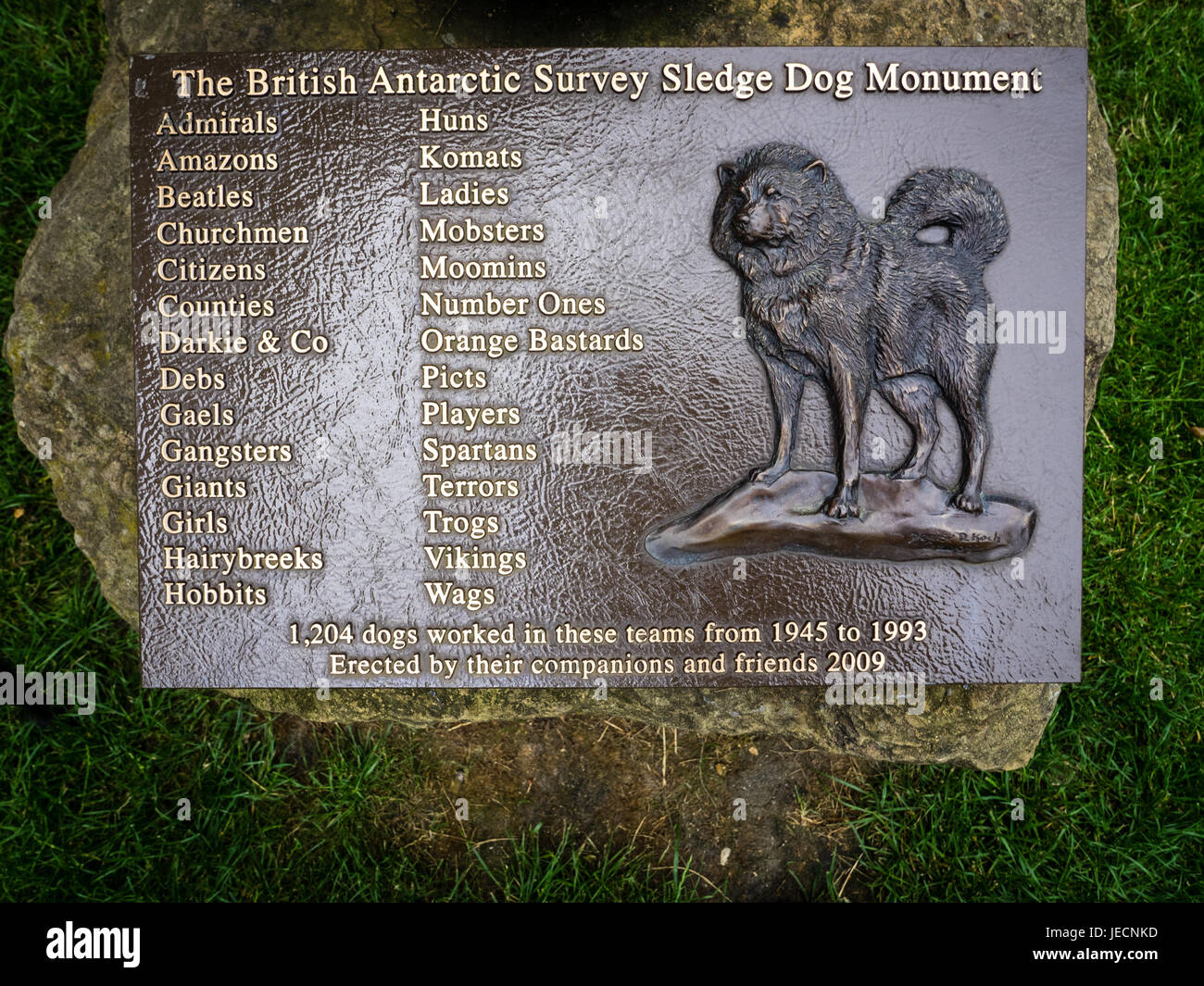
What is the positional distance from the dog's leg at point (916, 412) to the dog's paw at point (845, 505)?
0.17 metres

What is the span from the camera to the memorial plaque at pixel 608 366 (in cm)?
304

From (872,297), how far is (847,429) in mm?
495

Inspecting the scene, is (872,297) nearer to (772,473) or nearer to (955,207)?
(955,207)

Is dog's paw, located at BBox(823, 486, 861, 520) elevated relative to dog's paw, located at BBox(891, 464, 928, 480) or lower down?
lower down

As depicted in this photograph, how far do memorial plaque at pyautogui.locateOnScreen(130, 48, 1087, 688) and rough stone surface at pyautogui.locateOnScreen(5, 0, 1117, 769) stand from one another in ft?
0.65

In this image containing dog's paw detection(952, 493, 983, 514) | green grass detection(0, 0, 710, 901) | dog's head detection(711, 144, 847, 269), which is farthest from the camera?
green grass detection(0, 0, 710, 901)

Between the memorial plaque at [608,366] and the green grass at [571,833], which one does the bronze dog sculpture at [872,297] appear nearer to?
the memorial plaque at [608,366]

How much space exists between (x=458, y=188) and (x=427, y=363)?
0.65 m

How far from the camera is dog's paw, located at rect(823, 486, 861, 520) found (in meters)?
3.05

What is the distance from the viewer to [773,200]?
297 centimetres

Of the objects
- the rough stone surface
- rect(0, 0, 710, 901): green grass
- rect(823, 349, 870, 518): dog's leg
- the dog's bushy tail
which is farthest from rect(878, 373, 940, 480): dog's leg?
rect(0, 0, 710, 901): green grass

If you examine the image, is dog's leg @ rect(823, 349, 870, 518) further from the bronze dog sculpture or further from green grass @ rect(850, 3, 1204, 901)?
green grass @ rect(850, 3, 1204, 901)

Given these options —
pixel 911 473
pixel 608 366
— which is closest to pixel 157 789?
pixel 608 366

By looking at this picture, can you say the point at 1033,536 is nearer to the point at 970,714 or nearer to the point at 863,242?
the point at 970,714
